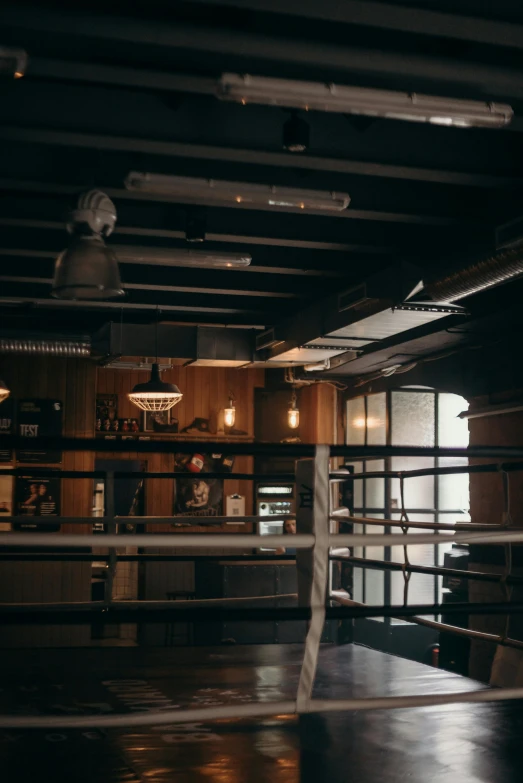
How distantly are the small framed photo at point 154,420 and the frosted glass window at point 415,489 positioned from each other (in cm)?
292

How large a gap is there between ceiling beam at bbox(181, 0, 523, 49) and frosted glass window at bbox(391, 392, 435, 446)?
7.73 metres

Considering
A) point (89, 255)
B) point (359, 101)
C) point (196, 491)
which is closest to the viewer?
point (359, 101)

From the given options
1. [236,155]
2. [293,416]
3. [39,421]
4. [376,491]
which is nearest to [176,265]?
[236,155]

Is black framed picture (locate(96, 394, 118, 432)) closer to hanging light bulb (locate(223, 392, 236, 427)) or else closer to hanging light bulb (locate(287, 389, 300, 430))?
hanging light bulb (locate(223, 392, 236, 427))

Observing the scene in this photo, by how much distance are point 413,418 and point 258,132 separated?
285 inches

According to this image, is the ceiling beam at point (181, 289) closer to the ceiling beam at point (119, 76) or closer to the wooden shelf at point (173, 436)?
the wooden shelf at point (173, 436)

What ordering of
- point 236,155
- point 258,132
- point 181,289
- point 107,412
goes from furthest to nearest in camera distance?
point 107,412, point 181,289, point 236,155, point 258,132

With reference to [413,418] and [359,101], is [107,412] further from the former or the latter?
[359,101]

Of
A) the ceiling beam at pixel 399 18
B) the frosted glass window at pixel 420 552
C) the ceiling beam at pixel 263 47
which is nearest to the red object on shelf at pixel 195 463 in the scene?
the frosted glass window at pixel 420 552

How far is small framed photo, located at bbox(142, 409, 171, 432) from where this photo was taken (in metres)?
10.4

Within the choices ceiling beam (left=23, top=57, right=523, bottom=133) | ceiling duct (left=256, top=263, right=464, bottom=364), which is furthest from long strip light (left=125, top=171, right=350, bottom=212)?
ceiling duct (left=256, top=263, right=464, bottom=364)

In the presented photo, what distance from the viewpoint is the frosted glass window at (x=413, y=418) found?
10953 mm

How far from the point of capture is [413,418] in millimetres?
11078

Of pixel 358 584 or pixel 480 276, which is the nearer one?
pixel 480 276
